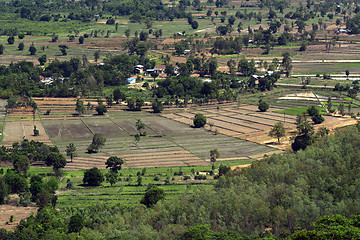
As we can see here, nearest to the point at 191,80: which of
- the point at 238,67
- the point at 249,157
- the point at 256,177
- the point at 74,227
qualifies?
the point at 238,67

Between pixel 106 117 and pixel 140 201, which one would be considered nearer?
pixel 140 201

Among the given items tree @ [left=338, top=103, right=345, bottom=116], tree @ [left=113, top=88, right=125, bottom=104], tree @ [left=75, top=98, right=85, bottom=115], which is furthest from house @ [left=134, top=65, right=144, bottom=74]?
tree @ [left=338, top=103, right=345, bottom=116]

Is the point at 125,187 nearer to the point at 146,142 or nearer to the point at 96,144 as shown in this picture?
the point at 96,144

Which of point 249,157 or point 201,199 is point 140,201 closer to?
point 201,199

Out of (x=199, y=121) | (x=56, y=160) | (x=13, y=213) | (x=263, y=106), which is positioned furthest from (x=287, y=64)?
(x=13, y=213)

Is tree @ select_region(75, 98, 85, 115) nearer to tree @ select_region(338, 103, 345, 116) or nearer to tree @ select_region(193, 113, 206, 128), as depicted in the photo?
tree @ select_region(193, 113, 206, 128)

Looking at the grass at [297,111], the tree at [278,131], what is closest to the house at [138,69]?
the grass at [297,111]

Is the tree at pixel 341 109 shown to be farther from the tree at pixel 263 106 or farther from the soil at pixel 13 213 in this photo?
the soil at pixel 13 213
